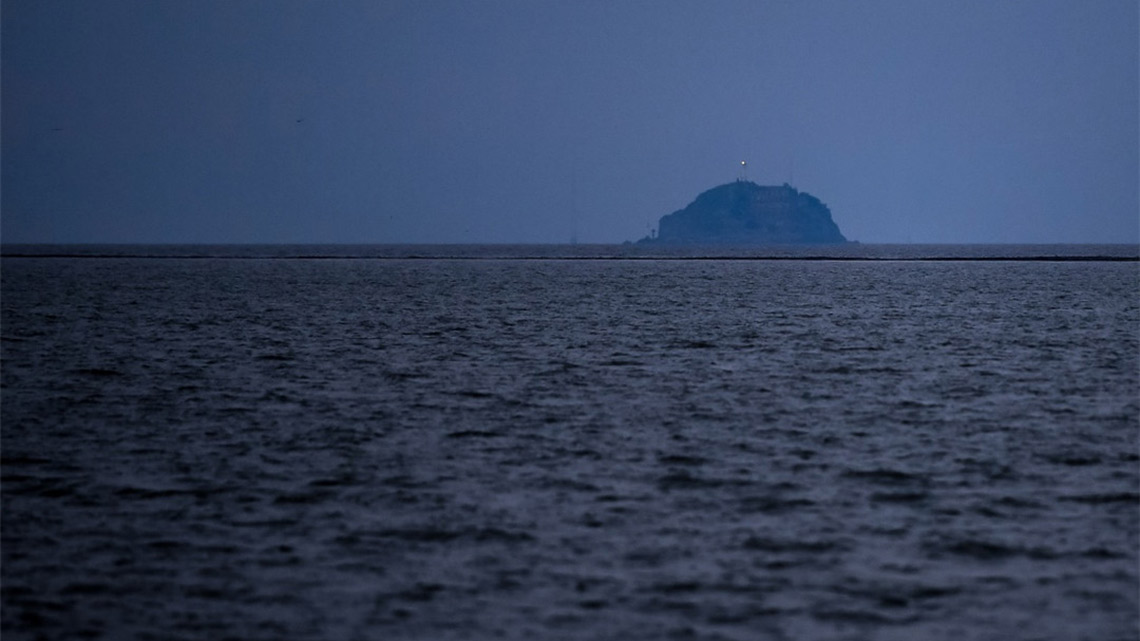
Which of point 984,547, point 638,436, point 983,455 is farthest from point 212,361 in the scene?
point 984,547

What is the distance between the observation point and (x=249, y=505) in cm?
2091

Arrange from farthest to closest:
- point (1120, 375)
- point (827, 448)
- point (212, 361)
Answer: point (212, 361)
point (1120, 375)
point (827, 448)

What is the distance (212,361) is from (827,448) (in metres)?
26.1

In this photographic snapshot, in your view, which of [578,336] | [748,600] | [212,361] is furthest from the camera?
[578,336]

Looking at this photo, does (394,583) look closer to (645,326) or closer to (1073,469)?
(1073,469)

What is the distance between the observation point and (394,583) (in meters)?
16.4

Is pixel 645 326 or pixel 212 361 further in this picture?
pixel 645 326

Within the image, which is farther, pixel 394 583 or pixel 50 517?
pixel 50 517

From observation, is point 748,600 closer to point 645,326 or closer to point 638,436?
point 638,436

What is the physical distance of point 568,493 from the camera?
21.9m

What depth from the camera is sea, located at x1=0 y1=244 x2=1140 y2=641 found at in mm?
15203

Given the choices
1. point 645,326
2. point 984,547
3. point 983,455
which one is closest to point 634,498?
point 984,547

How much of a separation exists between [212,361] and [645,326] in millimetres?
25647

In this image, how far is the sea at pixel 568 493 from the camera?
1520 centimetres
